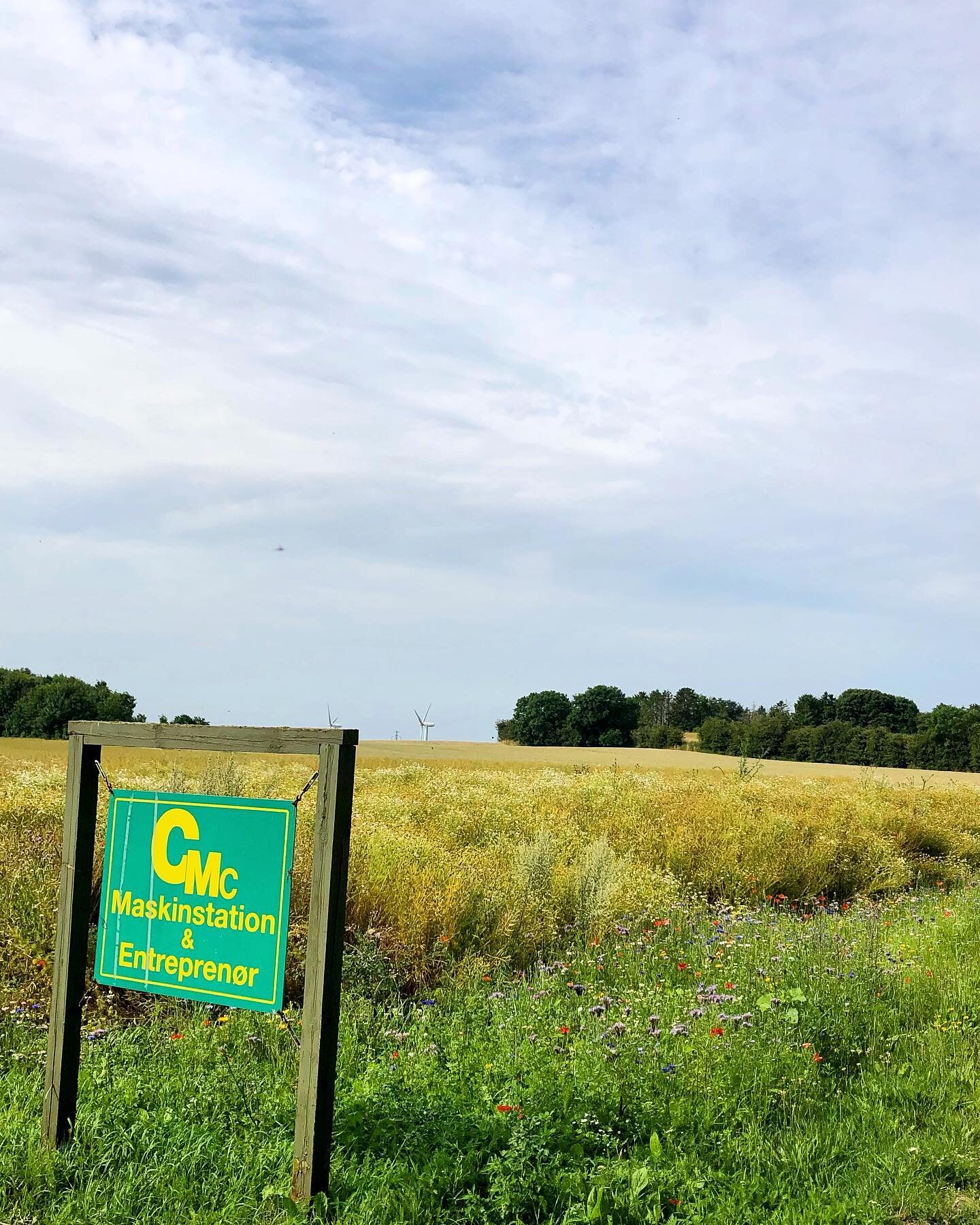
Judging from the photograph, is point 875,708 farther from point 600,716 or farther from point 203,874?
point 203,874

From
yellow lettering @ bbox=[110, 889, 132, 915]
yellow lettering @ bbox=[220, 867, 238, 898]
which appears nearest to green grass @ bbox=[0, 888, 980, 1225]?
yellow lettering @ bbox=[110, 889, 132, 915]

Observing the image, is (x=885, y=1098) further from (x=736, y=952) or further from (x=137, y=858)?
(x=137, y=858)

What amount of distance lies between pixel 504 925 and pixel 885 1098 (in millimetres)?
3292

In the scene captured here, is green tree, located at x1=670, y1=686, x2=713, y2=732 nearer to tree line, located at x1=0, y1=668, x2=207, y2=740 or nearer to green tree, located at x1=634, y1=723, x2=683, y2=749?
green tree, located at x1=634, y1=723, x2=683, y2=749

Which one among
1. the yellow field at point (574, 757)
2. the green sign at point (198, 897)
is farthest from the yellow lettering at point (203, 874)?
the yellow field at point (574, 757)

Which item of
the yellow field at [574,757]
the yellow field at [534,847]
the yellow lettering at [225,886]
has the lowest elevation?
the yellow field at [574,757]

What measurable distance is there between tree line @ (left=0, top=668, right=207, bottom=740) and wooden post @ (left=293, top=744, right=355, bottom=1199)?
59.6 m

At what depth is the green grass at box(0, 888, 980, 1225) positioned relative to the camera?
147 inches

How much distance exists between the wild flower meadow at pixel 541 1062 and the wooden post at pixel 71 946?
135 mm

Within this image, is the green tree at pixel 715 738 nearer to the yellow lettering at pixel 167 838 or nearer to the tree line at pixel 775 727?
the tree line at pixel 775 727

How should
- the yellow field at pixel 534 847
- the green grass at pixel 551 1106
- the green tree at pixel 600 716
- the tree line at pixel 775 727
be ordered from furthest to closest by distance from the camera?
the green tree at pixel 600 716 → the tree line at pixel 775 727 → the yellow field at pixel 534 847 → the green grass at pixel 551 1106

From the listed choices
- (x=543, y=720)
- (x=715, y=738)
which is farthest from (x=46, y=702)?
(x=715, y=738)

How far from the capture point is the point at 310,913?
141 inches

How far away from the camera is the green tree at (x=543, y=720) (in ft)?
251
